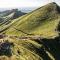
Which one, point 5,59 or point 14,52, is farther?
point 14,52

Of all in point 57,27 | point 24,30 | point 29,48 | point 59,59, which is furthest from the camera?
point 24,30

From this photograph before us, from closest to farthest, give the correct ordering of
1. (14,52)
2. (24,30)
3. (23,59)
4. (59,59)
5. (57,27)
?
(23,59), (14,52), (59,59), (57,27), (24,30)

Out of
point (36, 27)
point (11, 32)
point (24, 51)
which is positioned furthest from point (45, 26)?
point (24, 51)

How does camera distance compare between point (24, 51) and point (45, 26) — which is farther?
point (45, 26)

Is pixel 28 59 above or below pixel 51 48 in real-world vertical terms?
above

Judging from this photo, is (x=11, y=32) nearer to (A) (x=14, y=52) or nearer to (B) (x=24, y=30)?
(B) (x=24, y=30)

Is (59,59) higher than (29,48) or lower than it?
lower

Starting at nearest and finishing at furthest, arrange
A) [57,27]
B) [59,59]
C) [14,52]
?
[14,52] < [59,59] < [57,27]

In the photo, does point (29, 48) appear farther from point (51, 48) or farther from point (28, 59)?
point (51, 48)

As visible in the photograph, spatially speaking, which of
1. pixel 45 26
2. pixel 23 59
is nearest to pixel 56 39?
pixel 45 26
